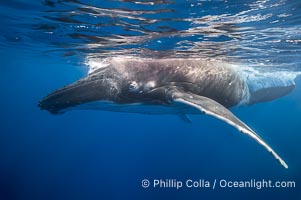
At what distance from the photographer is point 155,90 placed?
9.30 meters

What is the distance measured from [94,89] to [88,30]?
4.45m

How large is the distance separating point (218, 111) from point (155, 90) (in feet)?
8.44

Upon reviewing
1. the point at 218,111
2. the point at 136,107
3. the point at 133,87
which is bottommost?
the point at 136,107

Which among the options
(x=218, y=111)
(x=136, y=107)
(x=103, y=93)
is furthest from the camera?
(x=136, y=107)

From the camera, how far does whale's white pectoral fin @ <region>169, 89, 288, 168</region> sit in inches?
254

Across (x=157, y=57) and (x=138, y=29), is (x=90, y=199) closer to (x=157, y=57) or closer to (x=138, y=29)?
(x=157, y=57)

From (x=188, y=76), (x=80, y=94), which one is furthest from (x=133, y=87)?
(x=188, y=76)

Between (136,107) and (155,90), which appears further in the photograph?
(136,107)

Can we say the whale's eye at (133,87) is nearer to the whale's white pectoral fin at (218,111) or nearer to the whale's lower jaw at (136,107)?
the whale's lower jaw at (136,107)

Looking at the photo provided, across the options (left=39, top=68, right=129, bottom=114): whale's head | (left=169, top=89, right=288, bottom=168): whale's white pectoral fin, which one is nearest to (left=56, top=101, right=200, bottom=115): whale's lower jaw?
(left=39, top=68, right=129, bottom=114): whale's head

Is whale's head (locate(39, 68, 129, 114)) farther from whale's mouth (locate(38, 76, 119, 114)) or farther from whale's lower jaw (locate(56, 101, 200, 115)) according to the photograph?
whale's lower jaw (locate(56, 101, 200, 115))

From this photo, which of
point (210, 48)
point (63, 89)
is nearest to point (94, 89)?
point (63, 89)

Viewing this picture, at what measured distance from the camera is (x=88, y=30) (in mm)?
12062

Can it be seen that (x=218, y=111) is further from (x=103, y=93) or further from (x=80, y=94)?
(x=80, y=94)
